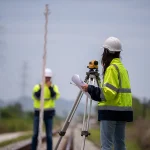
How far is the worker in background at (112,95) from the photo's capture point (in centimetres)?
759

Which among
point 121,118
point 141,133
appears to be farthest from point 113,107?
point 141,133

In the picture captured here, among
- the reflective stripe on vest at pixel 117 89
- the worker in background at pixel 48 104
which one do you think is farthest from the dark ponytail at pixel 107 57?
the worker in background at pixel 48 104

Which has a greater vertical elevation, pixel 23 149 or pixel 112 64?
pixel 112 64

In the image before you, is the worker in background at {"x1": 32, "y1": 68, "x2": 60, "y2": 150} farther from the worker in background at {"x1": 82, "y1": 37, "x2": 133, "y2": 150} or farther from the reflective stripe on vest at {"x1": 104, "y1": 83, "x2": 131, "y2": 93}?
the reflective stripe on vest at {"x1": 104, "y1": 83, "x2": 131, "y2": 93}

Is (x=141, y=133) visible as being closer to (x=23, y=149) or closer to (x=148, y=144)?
(x=148, y=144)

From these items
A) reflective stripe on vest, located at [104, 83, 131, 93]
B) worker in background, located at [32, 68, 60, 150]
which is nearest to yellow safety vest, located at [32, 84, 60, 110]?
worker in background, located at [32, 68, 60, 150]

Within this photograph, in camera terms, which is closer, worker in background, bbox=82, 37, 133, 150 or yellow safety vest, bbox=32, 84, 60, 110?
worker in background, bbox=82, 37, 133, 150

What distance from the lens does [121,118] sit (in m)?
7.72

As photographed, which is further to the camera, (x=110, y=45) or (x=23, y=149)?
(x=23, y=149)

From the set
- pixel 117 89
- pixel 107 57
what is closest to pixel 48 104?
pixel 107 57

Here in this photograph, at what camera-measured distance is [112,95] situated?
7535 mm

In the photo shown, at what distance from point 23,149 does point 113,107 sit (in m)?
9.47

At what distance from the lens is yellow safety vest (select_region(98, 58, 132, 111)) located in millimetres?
7555

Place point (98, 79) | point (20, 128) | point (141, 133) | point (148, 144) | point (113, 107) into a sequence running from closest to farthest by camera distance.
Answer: point (113, 107), point (98, 79), point (148, 144), point (141, 133), point (20, 128)
